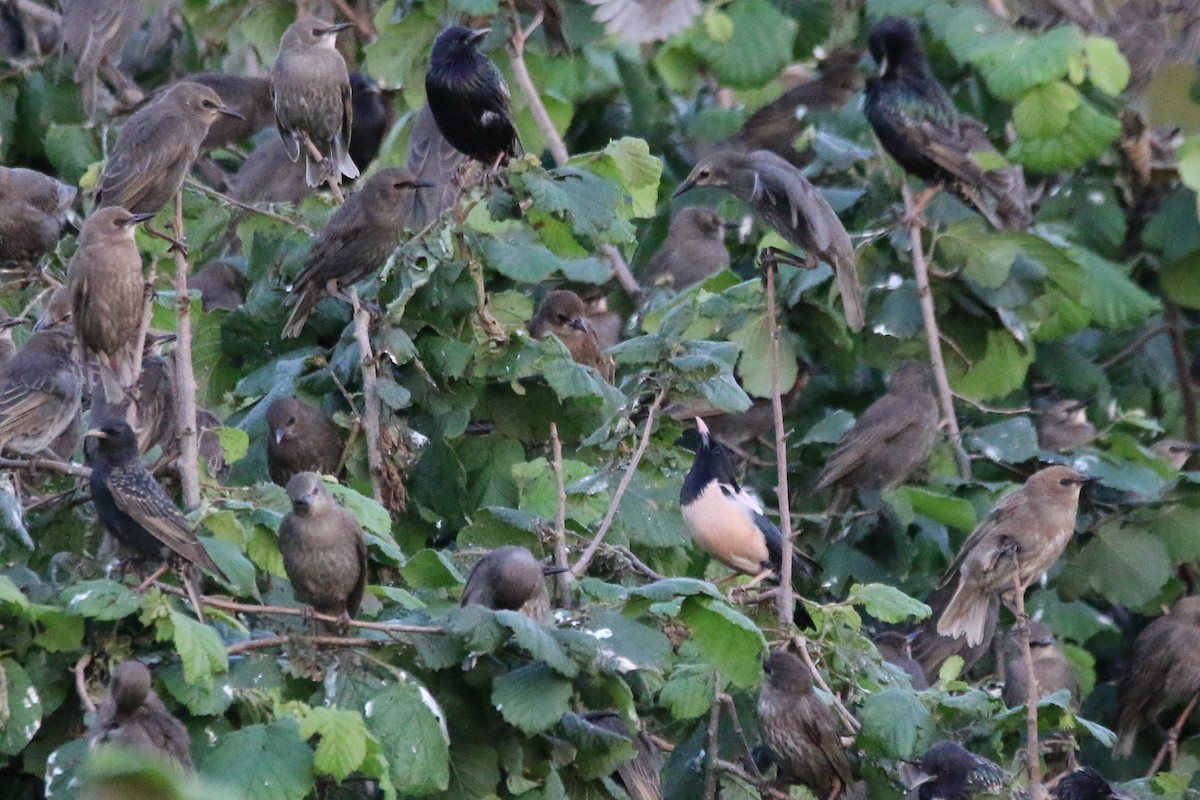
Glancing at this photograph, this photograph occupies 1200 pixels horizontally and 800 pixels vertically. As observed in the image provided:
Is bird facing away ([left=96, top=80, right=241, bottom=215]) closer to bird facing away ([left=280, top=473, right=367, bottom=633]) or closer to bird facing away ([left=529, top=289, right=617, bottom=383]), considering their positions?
bird facing away ([left=280, top=473, right=367, bottom=633])

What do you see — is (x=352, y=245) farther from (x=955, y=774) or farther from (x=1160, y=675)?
(x=1160, y=675)

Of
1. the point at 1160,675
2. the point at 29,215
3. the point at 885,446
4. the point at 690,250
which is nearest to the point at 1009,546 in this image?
the point at 885,446

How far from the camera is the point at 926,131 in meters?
8.62

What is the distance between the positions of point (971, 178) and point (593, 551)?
12.7ft

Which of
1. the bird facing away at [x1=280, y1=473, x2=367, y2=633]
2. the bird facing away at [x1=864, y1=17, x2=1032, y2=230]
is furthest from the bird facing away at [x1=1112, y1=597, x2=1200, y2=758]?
the bird facing away at [x1=280, y1=473, x2=367, y2=633]

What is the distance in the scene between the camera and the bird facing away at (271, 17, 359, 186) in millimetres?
7473

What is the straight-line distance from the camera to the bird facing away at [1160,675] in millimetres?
8180

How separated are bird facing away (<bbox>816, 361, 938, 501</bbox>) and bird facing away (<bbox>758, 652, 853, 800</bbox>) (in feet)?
8.60

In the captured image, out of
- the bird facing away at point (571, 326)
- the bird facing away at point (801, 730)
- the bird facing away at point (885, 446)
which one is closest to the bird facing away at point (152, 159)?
the bird facing away at point (571, 326)

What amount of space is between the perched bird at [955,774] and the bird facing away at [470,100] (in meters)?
3.20

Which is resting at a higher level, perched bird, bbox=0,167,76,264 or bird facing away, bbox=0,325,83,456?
perched bird, bbox=0,167,76,264

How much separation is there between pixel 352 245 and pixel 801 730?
2.56 metres

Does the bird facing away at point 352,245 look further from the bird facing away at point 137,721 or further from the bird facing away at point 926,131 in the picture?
the bird facing away at point 926,131

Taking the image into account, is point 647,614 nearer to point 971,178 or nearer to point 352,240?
point 352,240
